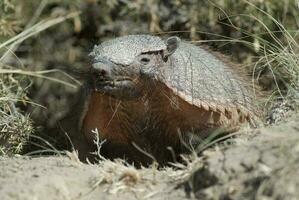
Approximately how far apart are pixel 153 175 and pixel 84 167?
0.60m

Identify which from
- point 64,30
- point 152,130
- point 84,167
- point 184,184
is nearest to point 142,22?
point 64,30

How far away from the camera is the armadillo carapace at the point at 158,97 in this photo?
5879 mm

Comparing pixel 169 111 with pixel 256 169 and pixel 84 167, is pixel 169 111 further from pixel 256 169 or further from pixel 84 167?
pixel 256 169

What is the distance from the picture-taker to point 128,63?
19.2 ft

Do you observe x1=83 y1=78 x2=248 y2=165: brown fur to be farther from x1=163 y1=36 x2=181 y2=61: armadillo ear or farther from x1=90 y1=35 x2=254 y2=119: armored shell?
x1=163 y1=36 x2=181 y2=61: armadillo ear

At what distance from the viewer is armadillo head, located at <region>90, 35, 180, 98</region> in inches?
227

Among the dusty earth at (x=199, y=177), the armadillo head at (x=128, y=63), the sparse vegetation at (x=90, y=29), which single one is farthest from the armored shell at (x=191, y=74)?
the dusty earth at (x=199, y=177)

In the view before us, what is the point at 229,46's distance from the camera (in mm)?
8211

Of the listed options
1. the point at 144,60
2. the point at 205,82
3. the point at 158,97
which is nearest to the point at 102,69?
the point at 144,60

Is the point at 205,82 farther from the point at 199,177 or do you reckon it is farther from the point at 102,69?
the point at 199,177

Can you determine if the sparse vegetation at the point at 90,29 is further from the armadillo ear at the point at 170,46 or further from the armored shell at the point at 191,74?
the armadillo ear at the point at 170,46

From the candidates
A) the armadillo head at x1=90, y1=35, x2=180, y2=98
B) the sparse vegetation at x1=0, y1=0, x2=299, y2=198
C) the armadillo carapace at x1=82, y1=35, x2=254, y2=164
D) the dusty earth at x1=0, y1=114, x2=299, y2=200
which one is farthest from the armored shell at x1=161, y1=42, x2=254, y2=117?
the dusty earth at x1=0, y1=114, x2=299, y2=200

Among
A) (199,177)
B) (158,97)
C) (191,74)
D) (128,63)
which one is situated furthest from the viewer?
(191,74)

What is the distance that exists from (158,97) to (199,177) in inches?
78.1
